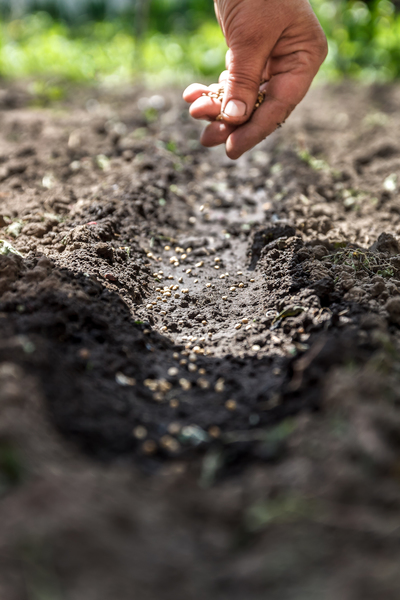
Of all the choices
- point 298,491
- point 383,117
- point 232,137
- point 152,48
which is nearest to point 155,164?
point 232,137

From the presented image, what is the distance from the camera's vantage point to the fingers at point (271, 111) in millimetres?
2744

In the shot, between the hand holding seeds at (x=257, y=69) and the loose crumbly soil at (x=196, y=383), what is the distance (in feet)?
2.14

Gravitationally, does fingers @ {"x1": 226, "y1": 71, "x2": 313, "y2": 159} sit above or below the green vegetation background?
below

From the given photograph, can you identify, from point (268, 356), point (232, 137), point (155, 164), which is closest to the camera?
point (268, 356)

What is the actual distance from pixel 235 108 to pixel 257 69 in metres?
0.26

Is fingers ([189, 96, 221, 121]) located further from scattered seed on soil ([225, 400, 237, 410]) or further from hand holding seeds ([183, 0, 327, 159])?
scattered seed on soil ([225, 400, 237, 410])

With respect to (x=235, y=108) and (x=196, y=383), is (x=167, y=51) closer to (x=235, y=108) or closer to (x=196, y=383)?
(x=235, y=108)

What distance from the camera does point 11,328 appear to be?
1849 mm

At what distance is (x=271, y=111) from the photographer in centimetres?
278

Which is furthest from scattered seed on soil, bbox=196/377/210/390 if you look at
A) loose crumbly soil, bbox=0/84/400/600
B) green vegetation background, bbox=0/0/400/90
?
green vegetation background, bbox=0/0/400/90

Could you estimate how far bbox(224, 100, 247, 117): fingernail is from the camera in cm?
263

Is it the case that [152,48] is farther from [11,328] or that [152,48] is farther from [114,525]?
[114,525]

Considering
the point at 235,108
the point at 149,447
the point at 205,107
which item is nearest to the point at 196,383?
the point at 149,447

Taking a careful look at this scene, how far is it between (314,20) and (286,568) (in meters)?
2.89
